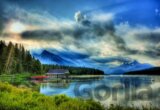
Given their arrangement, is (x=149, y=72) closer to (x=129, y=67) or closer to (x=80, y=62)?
(x=129, y=67)

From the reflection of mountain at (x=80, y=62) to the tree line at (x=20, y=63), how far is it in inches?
2.4

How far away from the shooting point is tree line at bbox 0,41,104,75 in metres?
4.41

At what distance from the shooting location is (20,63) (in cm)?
447

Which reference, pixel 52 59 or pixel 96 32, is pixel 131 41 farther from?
pixel 52 59

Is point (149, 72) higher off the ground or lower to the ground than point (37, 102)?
higher

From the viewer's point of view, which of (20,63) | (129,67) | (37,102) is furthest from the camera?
(20,63)

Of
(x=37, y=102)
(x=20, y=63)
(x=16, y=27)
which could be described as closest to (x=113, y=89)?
(x=37, y=102)

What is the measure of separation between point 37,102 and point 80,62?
32.4 inches

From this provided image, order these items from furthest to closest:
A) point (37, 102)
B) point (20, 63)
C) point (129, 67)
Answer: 1. point (20, 63)
2. point (129, 67)
3. point (37, 102)

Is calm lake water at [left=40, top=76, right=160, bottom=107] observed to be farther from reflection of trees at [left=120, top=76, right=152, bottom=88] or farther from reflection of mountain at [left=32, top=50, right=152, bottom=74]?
reflection of mountain at [left=32, top=50, right=152, bottom=74]

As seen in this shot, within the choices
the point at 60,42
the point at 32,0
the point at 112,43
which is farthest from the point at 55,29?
the point at 112,43

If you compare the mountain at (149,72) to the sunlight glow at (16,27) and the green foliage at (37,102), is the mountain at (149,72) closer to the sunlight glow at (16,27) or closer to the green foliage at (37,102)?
the green foliage at (37,102)

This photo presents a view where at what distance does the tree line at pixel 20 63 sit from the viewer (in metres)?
4.41

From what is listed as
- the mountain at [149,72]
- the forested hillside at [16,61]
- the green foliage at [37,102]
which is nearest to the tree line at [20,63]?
the forested hillside at [16,61]
